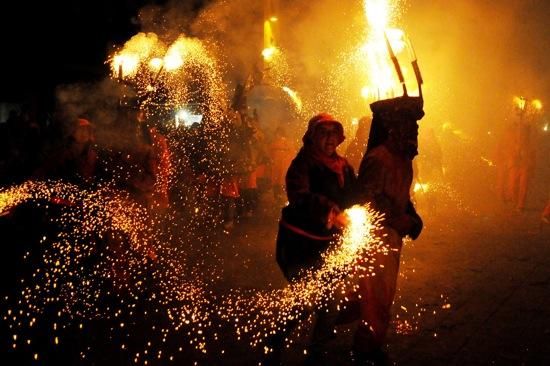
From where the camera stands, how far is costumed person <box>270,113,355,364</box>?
3250 millimetres

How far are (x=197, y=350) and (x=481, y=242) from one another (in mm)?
5147

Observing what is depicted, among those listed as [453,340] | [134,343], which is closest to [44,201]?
[134,343]

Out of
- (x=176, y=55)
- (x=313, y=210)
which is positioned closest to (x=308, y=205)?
(x=313, y=210)

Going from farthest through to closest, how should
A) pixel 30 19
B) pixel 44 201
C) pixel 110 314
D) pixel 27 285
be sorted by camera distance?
1. pixel 30 19
2. pixel 27 285
3. pixel 44 201
4. pixel 110 314

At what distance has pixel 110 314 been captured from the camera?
13.3ft

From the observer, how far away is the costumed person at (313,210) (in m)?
3.25

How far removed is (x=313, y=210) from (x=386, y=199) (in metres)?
0.57

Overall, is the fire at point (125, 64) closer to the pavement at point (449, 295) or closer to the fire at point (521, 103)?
the pavement at point (449, 295)

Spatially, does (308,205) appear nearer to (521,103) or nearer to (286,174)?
(286,174)

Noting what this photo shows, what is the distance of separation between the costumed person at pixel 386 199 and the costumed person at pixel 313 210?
22 centimetres

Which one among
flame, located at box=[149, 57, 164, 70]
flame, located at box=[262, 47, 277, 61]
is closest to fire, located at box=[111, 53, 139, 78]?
flame, located at box=[149, 57, 164, 70]

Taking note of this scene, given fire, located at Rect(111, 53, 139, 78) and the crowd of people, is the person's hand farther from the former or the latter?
fire, located at Rect(111, 53, 139, 78)

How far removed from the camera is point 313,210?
10.5 ft

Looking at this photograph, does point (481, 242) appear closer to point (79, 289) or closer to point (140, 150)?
point (140, 150)
